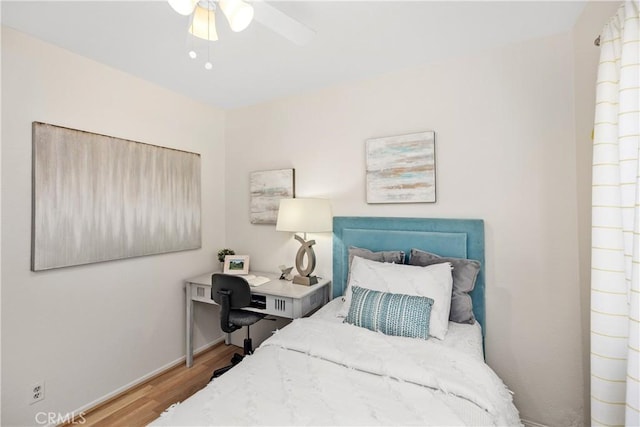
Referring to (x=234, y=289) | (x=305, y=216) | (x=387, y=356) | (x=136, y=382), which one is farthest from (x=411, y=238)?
(x=136, y=382)

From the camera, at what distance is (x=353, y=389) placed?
1246mm

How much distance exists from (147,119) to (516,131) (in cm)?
288

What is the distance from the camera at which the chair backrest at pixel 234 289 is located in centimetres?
230

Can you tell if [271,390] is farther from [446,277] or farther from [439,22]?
[439,22]

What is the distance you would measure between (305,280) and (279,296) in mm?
284

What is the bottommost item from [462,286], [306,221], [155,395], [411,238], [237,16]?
[155,395]

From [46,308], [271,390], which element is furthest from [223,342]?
[271,390]

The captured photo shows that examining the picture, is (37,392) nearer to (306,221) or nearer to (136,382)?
(136,382)

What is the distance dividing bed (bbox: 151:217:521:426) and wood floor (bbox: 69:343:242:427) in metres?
1.29

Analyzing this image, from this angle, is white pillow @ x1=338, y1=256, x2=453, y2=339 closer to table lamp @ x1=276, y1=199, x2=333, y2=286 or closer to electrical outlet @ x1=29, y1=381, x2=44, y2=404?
table lamp @ x1=276, y1=199, x2=333, y2=286

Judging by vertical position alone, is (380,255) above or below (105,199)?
below

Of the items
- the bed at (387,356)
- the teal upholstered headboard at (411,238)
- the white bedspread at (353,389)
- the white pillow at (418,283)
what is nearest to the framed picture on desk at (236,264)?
the teal upholstered headboard at (411,238)

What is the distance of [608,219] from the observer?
1.14 m

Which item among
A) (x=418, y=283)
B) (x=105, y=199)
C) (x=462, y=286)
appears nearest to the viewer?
(x=418, y=283)
